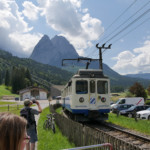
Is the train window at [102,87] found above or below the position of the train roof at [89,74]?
below

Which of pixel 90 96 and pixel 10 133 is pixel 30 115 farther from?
pixel 90 96

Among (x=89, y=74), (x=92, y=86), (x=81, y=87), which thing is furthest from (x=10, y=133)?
(x=89, y=74)

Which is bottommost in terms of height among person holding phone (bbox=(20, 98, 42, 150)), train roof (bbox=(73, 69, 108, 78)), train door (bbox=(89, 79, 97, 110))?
person holding phone (bbox=(20, 98, 42, 150))

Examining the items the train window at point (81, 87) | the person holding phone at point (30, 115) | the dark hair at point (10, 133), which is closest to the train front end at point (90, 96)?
the train window at point (81, 87)

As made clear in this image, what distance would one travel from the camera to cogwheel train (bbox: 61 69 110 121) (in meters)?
14.0

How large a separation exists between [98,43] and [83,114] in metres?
10.9

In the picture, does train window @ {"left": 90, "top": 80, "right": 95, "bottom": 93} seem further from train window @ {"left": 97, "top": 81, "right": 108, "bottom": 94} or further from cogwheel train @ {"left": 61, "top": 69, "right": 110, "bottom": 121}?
train window @ {"left": 97, "top": 81, "right": 108, "bottom": 94}

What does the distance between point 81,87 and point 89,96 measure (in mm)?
863

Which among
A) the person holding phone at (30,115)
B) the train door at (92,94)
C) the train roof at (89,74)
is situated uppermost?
the train roof at (89,74)

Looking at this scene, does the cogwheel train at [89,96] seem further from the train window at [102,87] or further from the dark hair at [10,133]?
the dark hair at [10,133]

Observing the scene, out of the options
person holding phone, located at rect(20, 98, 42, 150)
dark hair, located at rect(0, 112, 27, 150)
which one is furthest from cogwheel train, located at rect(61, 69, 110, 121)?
dark hair, located at rect(0, 112, 27, 150)

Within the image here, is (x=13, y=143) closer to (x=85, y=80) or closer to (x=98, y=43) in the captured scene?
(x=85, y=80)

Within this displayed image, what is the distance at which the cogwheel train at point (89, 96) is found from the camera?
14.0 m

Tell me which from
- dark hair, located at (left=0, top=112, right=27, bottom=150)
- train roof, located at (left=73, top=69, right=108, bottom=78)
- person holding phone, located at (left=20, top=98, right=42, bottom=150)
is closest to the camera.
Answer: dark hair, located at (left=0, top=112, right=27, bottom=150)
